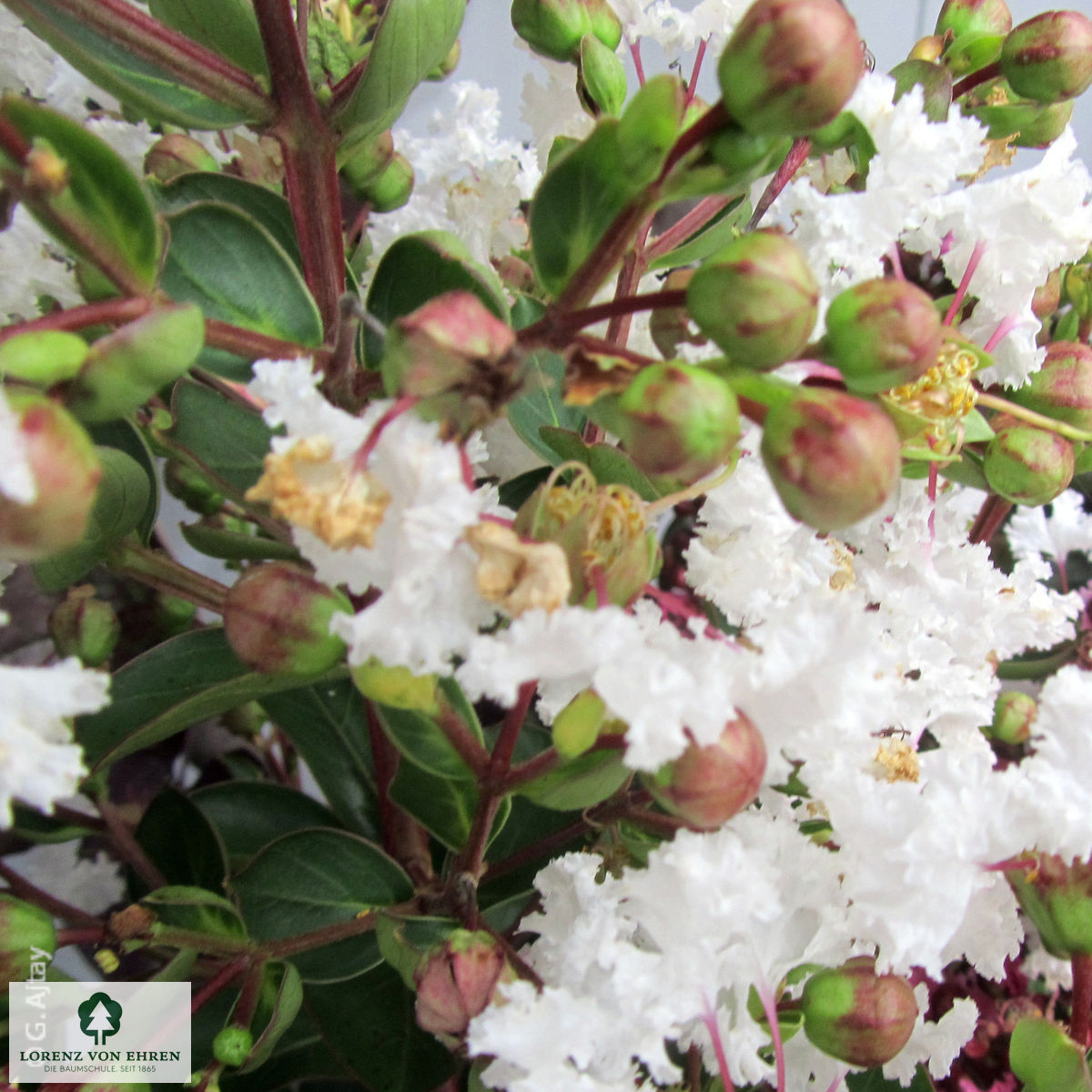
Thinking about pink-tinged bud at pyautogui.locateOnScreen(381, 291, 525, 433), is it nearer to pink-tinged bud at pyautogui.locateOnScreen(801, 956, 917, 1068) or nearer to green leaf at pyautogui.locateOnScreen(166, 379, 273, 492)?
green leaf at pyautogui.locateOnScreen(166, 379, 273, 492)

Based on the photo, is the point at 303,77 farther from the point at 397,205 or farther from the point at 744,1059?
the point at 744,1059

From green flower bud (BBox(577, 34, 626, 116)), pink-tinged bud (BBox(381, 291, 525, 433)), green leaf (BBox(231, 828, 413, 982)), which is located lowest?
green leaf (BBox(231, 828, 413, 982))

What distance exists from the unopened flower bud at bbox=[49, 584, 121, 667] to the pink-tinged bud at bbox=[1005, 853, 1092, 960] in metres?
0.51

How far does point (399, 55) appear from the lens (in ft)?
1.40

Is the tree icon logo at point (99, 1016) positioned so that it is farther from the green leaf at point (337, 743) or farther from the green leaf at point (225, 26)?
the green leaf at point (225, 26)

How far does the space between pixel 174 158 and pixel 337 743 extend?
36 cm

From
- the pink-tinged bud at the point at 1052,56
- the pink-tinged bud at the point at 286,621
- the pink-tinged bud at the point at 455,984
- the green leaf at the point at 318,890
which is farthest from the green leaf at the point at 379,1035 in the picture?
the pink-tinged bud at the point at 1052,56

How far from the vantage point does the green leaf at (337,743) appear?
613 millimetres

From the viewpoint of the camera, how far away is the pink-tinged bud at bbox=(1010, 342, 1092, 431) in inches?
20.9

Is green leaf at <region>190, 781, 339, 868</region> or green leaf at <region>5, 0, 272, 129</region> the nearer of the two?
green leaf at <region>5, 0, 272, 129</region>

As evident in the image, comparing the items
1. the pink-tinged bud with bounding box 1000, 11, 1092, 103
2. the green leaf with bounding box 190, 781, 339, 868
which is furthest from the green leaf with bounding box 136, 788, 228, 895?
the pink-tinged bud with bounding box 1000, 11, 1092, 103

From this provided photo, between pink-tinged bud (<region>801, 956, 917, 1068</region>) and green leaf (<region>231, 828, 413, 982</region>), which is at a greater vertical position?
green leaf (<region>231, 828, 413, 982</region>)

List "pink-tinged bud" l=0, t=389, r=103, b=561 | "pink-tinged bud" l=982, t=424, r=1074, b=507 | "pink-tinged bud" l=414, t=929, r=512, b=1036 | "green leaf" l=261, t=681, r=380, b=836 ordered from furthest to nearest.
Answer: "green leaf" l=261, t=681, r=380, b=836 < "pink-tinged bud" l=982, t=424, r=1074, b=507 < "pink-tinged bud" l=414, t=929, r=512, b=1036 < "pink-tinged bud" l=0, t=389, r=103, b=561

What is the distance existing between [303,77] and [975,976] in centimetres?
82
